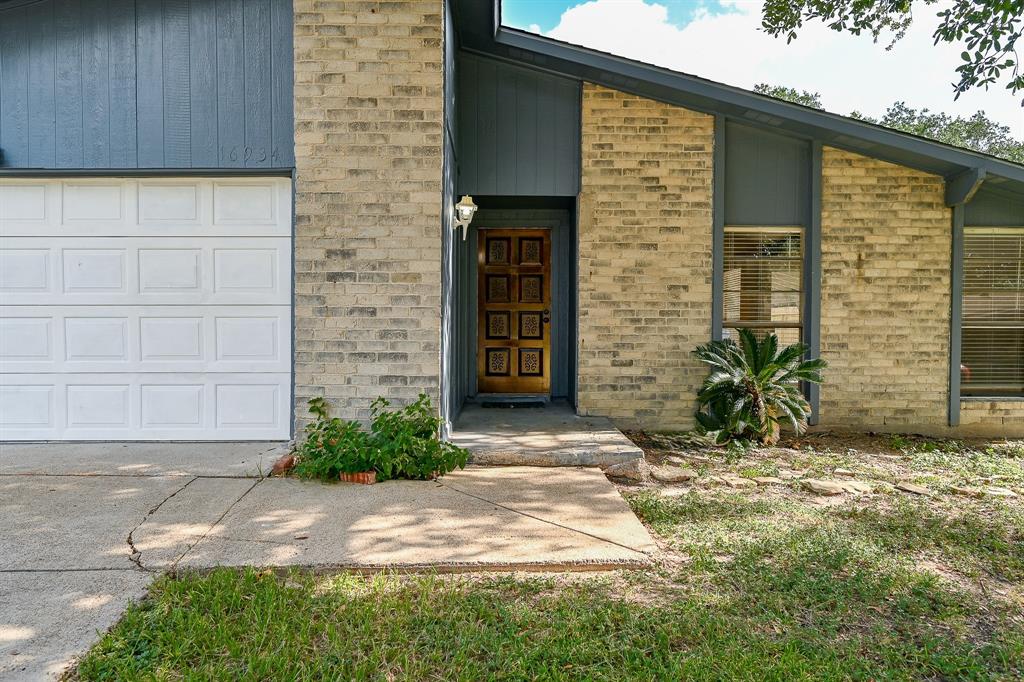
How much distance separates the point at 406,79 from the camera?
480 centimetres

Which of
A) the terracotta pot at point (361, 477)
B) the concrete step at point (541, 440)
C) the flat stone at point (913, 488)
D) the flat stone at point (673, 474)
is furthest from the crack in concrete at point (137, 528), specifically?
the flat stone at point (913, 488)

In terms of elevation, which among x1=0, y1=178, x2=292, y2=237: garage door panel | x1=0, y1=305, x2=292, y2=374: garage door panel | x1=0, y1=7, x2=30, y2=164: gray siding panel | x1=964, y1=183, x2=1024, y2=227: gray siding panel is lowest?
x1=0, y1=305, x2=292, y2=374: garage door panel

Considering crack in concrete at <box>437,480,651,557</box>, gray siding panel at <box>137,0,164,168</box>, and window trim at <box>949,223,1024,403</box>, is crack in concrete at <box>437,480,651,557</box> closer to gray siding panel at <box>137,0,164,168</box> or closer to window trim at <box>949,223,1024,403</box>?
gray siding panel at <box>137,0,164,168</box>

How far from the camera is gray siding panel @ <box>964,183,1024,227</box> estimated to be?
680 centimetres

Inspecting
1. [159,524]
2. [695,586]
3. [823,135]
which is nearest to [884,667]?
[695,586]

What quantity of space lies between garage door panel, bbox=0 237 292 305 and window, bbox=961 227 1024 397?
729 cm

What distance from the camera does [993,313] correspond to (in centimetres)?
696

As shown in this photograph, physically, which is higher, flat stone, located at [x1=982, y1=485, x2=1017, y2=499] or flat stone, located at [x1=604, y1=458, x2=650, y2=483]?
flat stone, located at [x1=604, y1=458, x2=650, y2=483]

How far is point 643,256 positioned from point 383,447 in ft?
12.0

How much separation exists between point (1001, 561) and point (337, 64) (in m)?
5.35

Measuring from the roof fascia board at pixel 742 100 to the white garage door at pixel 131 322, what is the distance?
3.25 metres

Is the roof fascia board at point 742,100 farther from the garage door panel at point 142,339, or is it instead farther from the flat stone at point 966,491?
the garage door panel at point 142,339

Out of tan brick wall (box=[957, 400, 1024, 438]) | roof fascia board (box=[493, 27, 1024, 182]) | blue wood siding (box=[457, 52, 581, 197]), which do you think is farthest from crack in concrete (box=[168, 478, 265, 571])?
tan brick wall (box=[957, 400, 1024, 438])

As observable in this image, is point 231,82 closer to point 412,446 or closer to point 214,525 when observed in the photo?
point 412,446
